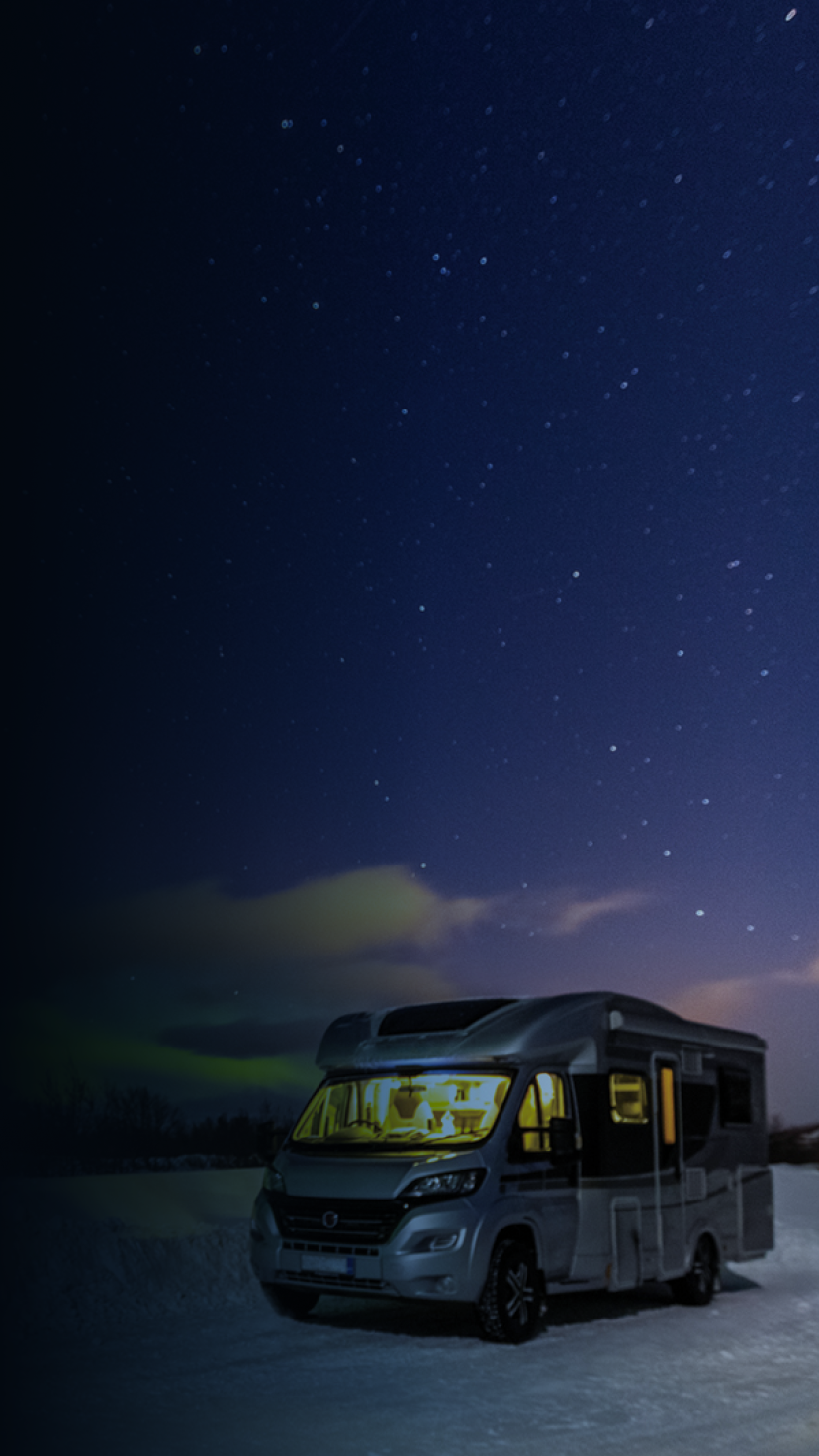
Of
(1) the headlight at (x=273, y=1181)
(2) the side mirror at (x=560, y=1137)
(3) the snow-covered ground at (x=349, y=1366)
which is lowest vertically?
(3) the snow-covered ground at (x=349, y=1366)

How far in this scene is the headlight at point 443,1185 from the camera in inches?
408

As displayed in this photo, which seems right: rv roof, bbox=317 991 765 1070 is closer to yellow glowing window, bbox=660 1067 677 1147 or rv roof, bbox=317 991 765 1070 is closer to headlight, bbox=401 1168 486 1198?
yellow glowing window, bbox=660 1067 677 1147

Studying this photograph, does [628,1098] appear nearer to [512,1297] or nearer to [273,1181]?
[512,1297]

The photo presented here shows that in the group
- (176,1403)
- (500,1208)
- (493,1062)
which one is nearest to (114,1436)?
(176,1403)

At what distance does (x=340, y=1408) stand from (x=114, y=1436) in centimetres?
143

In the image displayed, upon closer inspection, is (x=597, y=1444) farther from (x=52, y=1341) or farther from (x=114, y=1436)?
(x=52, y=1341)

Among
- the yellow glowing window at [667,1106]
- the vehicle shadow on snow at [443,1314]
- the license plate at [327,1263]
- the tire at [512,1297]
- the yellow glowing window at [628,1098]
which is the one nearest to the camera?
the tire at [512,1297]

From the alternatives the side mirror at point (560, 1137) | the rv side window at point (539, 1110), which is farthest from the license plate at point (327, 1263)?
the side mirror at point (560, 1137)

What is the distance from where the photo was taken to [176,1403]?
25.3 feet

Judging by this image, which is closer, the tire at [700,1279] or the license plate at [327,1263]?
the license plate at [327,1263]

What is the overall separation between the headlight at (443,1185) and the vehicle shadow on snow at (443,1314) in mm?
779

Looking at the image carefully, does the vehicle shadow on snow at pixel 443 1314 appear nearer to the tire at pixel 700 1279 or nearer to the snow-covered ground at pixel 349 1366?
the snow-covered ground at pixel 349 1366

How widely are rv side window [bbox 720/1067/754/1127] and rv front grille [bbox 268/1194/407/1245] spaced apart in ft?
16.2

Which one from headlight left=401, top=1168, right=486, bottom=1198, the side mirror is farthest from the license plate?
the side mirror
